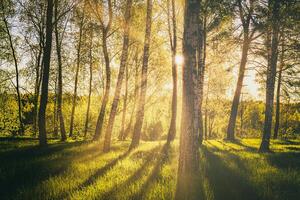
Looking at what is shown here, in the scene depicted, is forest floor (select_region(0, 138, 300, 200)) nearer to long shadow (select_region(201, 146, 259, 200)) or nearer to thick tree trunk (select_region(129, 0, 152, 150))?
long shadow (select_region(201, 146, 259, 200))

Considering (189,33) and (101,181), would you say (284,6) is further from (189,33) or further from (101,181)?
(101,181)

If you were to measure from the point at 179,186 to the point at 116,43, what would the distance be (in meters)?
22.9

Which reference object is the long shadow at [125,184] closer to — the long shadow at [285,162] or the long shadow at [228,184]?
the long shadow at [228,184]

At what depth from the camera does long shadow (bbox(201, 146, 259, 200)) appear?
549 cm

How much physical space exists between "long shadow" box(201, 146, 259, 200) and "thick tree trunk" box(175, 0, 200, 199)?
0.64 m

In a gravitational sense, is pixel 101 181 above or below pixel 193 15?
below

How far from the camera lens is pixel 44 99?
46.9 feet

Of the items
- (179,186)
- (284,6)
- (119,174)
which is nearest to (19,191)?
(119,174)

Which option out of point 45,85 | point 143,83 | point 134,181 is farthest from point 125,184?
point 45,85

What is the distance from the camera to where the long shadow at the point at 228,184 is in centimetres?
549

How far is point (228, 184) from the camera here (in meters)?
6.33

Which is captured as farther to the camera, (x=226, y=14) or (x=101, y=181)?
(x=226, y=14)

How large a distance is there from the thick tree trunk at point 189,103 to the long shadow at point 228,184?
64 cm

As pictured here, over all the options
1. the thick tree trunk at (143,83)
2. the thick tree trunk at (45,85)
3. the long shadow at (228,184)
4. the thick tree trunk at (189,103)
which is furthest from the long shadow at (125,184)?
the thick tree trunk at (45,85)
